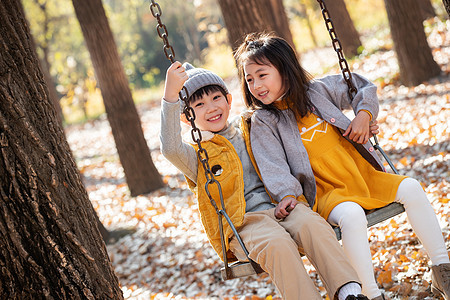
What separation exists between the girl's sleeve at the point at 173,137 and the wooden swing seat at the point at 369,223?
2.12 ft

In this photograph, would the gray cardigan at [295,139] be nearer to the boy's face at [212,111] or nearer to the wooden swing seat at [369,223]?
the boy's face at [212,111]

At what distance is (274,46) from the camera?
310 centimetres

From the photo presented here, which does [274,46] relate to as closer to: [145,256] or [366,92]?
[366,92]

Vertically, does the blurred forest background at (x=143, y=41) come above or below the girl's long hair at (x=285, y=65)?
above

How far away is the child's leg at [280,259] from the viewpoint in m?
2.39

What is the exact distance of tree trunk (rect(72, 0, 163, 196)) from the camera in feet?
23.0

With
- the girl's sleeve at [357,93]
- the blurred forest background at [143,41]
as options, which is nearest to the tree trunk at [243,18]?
the girl's sleeve at [357,93]

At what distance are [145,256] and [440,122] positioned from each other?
12.2 ft

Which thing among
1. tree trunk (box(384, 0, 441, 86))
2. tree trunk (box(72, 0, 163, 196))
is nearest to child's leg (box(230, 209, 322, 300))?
tree trunk (box(72, 0, 163, 196))

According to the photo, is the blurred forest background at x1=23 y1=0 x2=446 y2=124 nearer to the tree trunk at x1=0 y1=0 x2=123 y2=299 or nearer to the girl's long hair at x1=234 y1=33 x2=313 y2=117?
the girl's long hair at x1=234 y1=33 x2=313 y2=117

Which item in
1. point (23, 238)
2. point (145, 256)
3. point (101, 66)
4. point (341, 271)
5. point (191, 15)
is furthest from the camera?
point (191, 15)

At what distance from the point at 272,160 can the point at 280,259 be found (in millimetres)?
701

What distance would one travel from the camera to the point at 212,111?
308cm

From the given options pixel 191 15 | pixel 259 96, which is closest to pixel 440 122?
pixel 259 96
